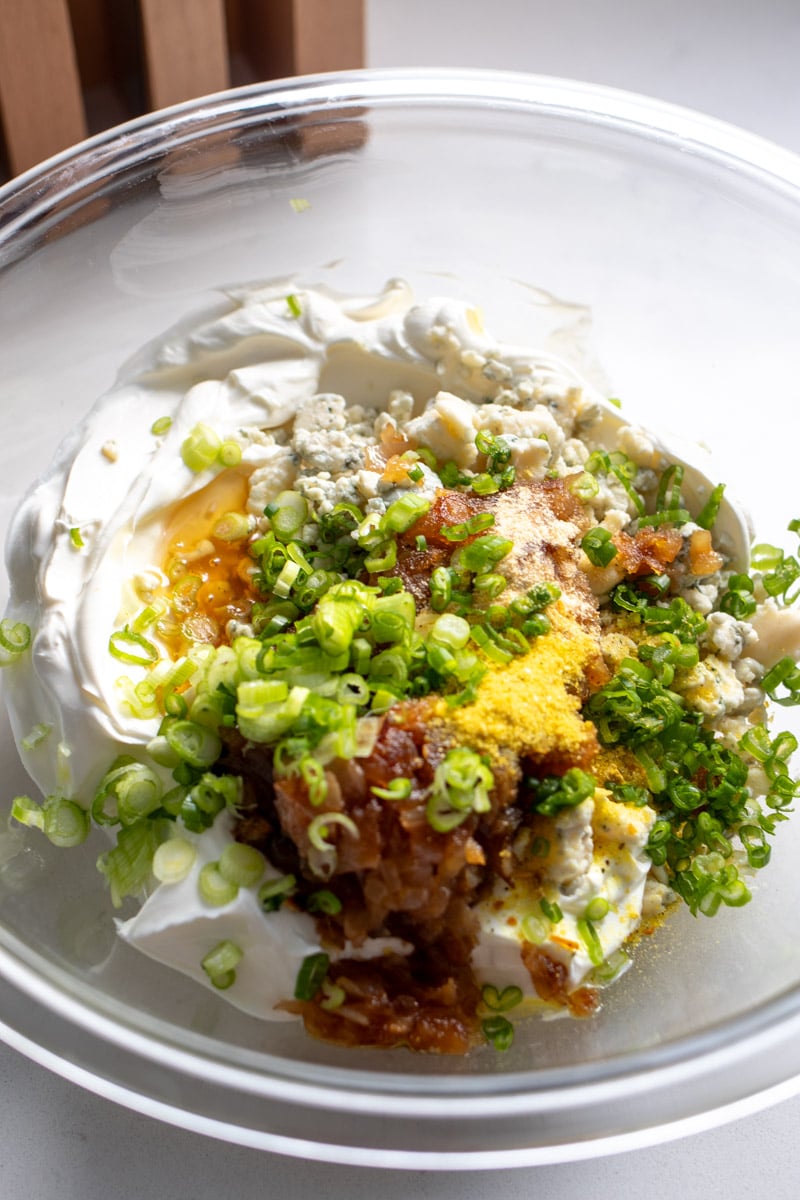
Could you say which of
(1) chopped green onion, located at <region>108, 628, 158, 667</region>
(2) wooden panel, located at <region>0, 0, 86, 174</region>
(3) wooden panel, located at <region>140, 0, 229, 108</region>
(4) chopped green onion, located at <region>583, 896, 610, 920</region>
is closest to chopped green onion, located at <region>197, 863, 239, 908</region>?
(1) chopped green onion, located at <region>108, 628, 158, 667</region>

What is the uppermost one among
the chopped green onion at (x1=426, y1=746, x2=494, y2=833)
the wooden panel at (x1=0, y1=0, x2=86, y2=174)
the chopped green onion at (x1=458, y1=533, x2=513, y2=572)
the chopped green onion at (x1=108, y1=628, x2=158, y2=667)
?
the wooden panel at (x1=0, y1=0, x2=86, y2=174)

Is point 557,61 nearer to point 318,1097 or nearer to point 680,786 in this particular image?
point 680,786

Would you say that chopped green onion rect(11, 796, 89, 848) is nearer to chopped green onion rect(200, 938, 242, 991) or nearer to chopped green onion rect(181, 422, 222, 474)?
chopped green onion rect(200, 938, 242, 991)

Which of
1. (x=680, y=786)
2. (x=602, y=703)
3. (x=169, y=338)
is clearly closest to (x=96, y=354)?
(x=169, y=338)

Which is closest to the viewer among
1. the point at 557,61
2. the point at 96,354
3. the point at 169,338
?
the point at 169,338

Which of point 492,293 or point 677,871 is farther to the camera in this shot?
point 492,293

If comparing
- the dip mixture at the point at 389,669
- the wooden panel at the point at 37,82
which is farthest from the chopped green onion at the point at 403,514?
Result: the wooden panel at the point at 37,82
